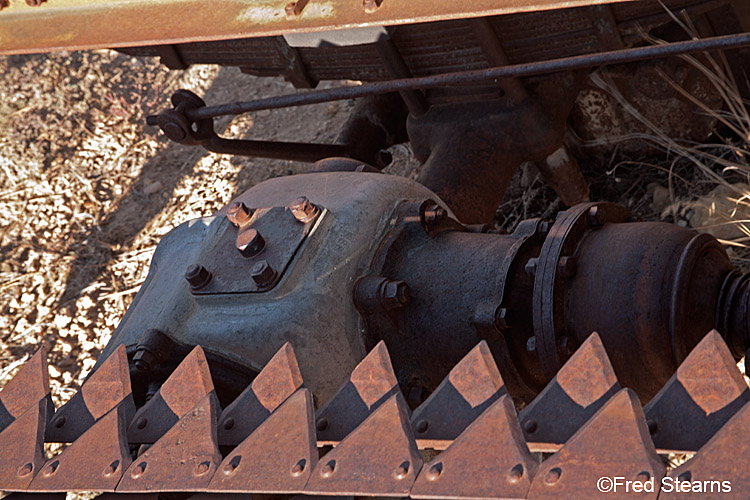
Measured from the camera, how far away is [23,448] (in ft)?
4.57

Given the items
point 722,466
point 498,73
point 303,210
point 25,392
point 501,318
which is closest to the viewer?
point 722,466

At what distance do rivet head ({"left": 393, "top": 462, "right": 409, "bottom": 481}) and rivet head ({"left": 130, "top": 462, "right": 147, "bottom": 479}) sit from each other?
1.42ft

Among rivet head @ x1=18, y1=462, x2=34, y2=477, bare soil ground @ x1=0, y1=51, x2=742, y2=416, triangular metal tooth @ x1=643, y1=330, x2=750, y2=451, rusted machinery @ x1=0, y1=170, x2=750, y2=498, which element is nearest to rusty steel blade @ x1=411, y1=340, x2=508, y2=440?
rusted machinery @ x1=0, y1=170, x2=750, y2=498

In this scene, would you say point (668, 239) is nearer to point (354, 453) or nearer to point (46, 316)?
point (354, 453)

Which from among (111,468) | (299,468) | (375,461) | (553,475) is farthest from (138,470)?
(553,475)

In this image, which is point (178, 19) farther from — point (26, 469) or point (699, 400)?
point (699, 400)

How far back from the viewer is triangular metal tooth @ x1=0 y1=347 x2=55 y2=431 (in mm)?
1488

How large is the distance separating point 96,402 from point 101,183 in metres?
3.35

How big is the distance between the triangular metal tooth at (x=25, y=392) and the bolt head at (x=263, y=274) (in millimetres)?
426

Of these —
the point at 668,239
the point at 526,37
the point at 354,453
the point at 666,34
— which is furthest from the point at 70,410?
the point at 666,34

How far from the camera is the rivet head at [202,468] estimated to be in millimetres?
1219

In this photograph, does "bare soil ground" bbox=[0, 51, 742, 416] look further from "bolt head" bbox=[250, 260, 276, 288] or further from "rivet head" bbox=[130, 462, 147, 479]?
"rivet head" bbox=[130, 462, 147, 479]

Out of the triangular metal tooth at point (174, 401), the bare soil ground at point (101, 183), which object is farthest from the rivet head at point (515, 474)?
the bare soil ground at point (101, 183)

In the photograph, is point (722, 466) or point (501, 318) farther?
point (501, 318)
